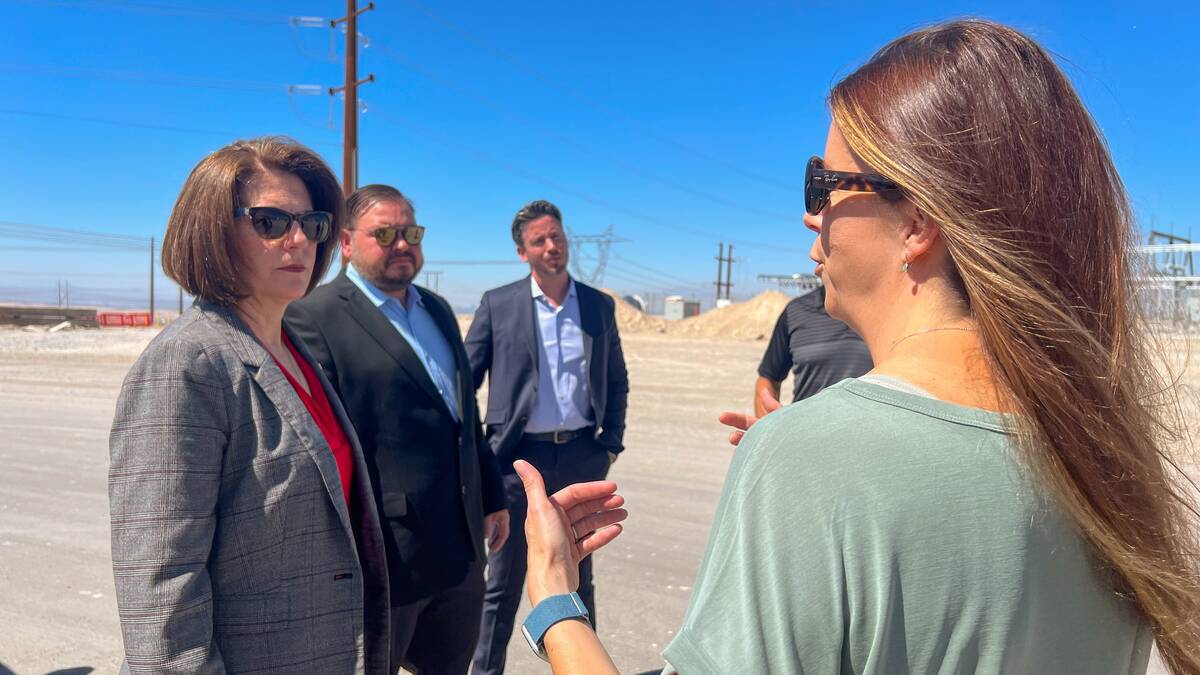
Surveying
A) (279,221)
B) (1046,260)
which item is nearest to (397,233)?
(279,221)

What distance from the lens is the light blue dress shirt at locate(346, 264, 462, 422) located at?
3162 millimetres

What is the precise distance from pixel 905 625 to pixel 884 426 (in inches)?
9.0

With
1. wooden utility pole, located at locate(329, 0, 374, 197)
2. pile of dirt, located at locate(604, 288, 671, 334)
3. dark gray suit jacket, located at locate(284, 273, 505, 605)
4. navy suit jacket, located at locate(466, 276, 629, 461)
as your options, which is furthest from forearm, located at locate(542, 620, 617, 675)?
pile of dirt, located at locate(604, 288, 671, 334)

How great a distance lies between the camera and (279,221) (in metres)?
2.30

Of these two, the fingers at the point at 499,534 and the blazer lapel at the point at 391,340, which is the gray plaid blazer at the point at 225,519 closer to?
the blazer lapel at the point at 391,340

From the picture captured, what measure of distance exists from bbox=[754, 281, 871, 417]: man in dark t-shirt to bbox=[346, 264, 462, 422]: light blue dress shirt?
156 cm

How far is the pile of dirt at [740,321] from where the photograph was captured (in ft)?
112

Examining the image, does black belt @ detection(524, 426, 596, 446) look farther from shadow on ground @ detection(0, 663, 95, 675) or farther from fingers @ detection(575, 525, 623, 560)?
fingers @ detection(575, 525, 623, 560)

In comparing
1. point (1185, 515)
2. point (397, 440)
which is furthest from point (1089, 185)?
point (397, 440)

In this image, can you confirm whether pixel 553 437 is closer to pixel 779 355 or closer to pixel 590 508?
pixel 779 355

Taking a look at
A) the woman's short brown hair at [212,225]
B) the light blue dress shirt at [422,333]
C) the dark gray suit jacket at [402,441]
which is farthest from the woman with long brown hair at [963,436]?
the light blue dress shirt at [422,333]

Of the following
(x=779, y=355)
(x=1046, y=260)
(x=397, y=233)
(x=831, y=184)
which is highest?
(x=397, y=233)

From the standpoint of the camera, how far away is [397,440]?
2871 millimetres

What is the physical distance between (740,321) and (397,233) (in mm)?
34308
